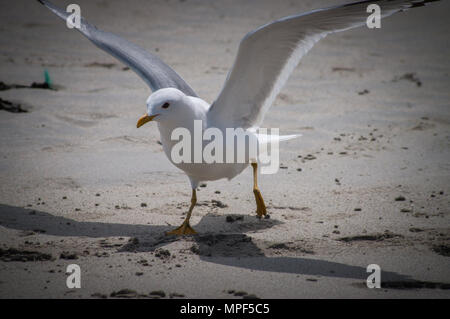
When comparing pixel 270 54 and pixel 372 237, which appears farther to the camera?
pixel 270 54

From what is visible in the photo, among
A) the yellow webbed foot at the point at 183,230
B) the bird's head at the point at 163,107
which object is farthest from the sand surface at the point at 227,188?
the bird's head at the point at 163,107

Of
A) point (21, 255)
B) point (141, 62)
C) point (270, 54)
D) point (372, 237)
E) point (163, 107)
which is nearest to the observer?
point (21, 255)

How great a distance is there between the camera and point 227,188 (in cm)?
456

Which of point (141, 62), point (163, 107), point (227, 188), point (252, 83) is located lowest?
point (227, 188)

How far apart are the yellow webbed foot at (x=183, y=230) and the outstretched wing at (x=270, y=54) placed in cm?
71

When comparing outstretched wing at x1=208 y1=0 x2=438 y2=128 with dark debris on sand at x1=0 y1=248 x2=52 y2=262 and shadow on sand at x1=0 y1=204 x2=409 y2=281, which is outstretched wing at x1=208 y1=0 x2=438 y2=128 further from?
dark debris on sand at x1=0 y1=248 x2=52 y2=262

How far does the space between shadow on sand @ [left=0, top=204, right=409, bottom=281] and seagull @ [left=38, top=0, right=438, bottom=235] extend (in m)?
0.17

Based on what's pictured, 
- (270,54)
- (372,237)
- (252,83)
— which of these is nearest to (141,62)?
(252,83)

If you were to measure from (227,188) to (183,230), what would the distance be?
1040mm

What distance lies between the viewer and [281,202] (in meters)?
4.25

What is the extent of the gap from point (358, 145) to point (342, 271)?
2598 mm

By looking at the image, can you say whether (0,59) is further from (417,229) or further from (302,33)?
(417,229)

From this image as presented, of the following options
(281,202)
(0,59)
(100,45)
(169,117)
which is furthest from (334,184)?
(0,59)

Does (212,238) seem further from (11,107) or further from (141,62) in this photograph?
(11,107)
